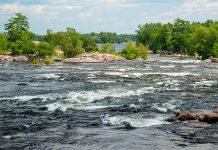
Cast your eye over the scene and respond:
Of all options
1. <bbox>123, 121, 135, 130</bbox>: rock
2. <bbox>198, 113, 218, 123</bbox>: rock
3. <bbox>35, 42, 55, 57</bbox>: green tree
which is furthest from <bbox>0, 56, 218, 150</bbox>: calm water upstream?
<bbox>35, 42, 55, 57</bbox>: green tree

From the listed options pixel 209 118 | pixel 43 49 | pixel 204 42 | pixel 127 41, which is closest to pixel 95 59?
pixel 43 49

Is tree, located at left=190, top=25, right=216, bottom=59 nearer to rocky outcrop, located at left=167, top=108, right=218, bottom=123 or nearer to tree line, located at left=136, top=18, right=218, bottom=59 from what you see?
tree line, located at left=136, top=18, right=218, bottom=59

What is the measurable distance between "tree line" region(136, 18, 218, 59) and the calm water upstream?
2583 inches

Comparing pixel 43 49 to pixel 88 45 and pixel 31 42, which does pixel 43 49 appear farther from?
pixel 88 45

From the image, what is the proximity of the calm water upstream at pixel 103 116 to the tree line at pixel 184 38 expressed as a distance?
65.6 metres

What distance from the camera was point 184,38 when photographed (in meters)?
140

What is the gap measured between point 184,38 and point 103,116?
119 m

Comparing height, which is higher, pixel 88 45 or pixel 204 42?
pixel 204 42

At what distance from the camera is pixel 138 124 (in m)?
23.4

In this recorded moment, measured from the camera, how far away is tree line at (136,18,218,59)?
106 m

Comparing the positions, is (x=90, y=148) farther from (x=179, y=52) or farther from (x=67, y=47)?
(x=179, y=52)

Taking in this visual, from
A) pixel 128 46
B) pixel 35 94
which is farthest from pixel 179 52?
pixel 35 94

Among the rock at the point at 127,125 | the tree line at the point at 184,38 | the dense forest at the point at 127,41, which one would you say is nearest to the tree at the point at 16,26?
the dense forest at the point at 127,41

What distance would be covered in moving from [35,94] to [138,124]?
53.2 ft
